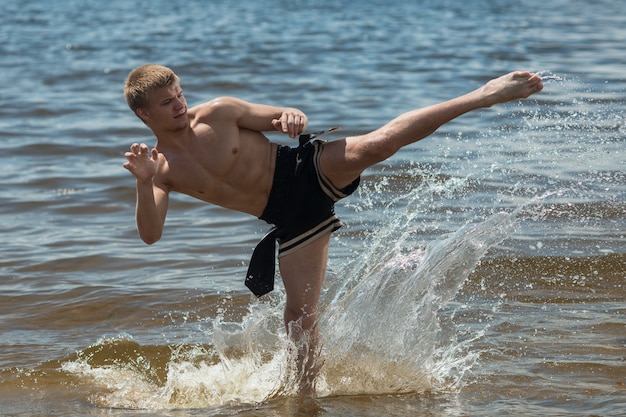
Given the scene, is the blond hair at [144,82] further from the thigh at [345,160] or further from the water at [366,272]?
the water at [366,272]

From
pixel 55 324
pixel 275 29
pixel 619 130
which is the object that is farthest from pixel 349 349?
pixel 275 29

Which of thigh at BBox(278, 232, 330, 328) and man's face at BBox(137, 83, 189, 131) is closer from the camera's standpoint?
man's face at BBox(137, 83, 189, 131)

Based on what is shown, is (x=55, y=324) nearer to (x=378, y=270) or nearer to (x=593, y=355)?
(x=378, y=270)

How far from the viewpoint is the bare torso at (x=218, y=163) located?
17.5 feet

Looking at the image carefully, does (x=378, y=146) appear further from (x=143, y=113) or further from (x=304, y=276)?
(x=143, y=113)

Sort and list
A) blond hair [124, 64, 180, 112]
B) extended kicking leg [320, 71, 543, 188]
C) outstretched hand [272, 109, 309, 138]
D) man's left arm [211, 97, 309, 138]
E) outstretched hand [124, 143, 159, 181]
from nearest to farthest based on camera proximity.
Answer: outstretched hand [124, 143, 159, 181]
extended kicking leg [320, 71, 543, 188]
blond hair [124, 64, 180, 112]
outstretched hand [272, 109, 309, 138]
man's left arm [211, 97, 309, 138]

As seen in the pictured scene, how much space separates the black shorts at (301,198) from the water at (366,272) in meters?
0.67

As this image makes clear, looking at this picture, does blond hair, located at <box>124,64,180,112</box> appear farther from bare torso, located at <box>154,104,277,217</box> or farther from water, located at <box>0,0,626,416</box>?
water, located at <box>0,0,626,416</box>

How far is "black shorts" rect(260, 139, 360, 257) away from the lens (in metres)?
5.36

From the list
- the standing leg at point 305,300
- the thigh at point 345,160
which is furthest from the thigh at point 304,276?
the thigh at point 345,160

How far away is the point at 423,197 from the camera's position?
30.3 feet

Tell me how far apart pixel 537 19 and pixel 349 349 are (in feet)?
71.7

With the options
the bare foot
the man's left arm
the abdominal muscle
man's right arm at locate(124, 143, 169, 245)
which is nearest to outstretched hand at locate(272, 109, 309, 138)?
the man's left arm

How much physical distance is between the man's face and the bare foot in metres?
1.57
